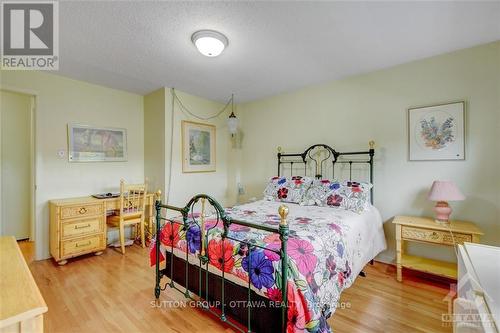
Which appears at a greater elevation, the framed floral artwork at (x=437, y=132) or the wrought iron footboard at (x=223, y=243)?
the framed floral artwork at (x=437, y=132)

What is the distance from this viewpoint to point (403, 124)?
108 inches

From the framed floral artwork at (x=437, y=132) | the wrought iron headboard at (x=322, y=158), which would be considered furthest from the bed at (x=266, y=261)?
the framed floral artwork at (x=437, y=132)

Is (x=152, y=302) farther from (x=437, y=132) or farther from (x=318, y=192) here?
(x=437, y=132)

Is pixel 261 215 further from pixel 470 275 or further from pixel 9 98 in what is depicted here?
pixel 9 98

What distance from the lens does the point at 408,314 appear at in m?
1.88

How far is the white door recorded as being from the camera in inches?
141

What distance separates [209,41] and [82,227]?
2.72 m

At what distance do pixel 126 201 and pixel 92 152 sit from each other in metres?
0.90

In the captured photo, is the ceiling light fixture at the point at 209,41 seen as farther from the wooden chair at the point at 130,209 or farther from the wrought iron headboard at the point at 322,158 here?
the wooden chair at the point at 130,209

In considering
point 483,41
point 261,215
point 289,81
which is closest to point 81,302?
point 261,215

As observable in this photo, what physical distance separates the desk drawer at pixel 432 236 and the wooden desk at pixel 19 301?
9.21 ft

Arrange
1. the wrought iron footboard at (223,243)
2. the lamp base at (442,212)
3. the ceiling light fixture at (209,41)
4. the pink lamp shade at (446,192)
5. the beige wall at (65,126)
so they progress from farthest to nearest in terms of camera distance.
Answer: the beige wall at (65,126) < the lamp base at (442,212) < the pink lamp shade at (446,192) < the ceiling light fixture at (209,41) < the wrought iron footboard at (223,243)

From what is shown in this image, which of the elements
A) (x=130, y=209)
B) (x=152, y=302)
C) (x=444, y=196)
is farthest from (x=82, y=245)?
(x=444, y=196)

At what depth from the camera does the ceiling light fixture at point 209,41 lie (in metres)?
2.06
